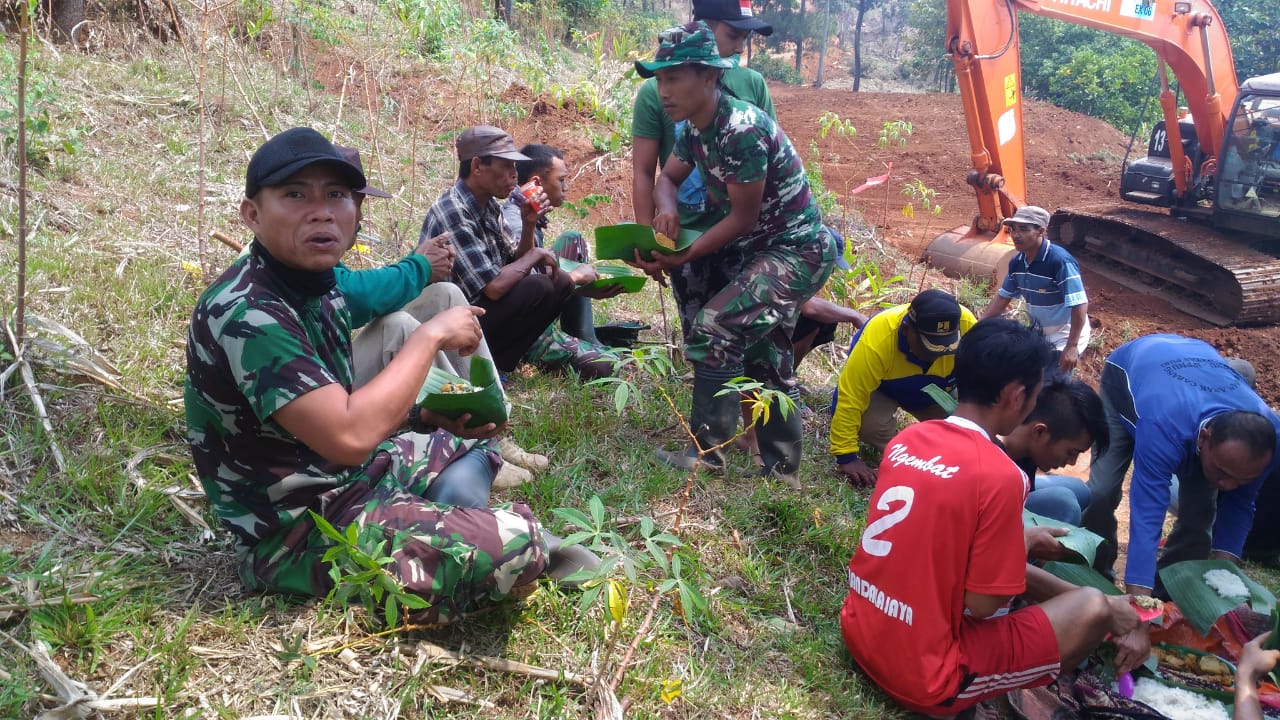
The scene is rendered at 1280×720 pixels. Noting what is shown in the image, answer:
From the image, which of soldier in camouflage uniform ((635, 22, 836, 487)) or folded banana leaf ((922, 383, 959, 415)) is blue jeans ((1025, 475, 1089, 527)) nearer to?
folded banana leaf ((922, 383, 959, 415))

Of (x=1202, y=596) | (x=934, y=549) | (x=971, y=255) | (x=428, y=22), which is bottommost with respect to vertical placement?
(x=971, y=255)

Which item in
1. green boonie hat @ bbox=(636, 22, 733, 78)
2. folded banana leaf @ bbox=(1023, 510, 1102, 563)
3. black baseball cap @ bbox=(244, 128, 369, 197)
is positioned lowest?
folded banana leaf @ bbox=(1023, 510, 1102, 563)

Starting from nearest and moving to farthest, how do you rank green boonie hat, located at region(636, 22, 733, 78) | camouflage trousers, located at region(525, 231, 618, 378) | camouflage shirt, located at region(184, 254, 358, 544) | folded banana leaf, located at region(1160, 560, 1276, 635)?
camouflage shirt, located at region(184, 254, 358, 544), folded banana leaf, located at region(1160, 560, 1276, 635), green boonie hat, located at region(636, 22, 733, 78), camouflage trousers, located at region(525, 231, 618, 378)

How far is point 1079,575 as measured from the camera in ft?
10.4

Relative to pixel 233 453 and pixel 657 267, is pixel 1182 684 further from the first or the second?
pixel 233 453

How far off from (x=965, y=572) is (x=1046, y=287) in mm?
4017

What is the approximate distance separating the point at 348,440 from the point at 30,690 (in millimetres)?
903

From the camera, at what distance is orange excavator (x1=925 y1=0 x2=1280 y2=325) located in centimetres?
825

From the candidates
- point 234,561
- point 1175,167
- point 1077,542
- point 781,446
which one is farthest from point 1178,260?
point 234,561

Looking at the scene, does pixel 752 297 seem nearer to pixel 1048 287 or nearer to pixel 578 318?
pixel 578 318

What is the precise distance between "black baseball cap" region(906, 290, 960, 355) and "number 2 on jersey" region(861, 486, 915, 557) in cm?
147

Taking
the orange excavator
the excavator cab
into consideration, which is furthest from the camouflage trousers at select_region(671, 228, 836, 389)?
the excavator cab

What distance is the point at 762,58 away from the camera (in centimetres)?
3148

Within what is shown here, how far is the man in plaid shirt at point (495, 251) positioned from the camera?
4160mm
